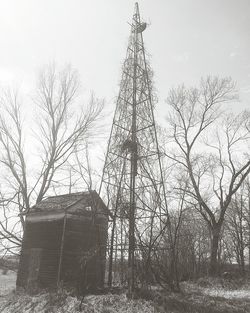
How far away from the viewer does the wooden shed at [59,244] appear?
50.7 feet

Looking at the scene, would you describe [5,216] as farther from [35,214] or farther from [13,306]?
[13,306]

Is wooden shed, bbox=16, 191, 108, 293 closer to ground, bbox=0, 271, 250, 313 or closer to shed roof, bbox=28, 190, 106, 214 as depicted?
shed roof, bbox=28, 190, 106, 214

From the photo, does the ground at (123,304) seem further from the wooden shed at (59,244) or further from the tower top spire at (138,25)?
the tower top spire at (138,25)

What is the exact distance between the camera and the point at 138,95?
1384 centimetres

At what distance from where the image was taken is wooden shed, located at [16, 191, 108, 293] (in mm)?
15461

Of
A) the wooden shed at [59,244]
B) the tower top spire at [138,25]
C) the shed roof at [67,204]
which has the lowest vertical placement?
the wooden shed at [59,244]

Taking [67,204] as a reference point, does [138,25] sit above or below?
above

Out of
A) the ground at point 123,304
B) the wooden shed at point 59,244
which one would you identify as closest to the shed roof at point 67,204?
the wooden shed at point 59,244

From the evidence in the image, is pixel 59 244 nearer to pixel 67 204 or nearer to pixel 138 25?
pixel 67 204

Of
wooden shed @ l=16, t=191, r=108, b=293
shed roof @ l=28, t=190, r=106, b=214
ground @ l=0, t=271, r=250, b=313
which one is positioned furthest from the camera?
shed roof @ l=28, t=190, r=106, b=214

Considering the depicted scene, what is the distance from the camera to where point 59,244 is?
625 inches

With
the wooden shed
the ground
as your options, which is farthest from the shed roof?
the ground

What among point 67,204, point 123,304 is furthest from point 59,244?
point 123,304

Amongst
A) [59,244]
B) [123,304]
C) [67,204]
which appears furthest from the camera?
[67,204]
